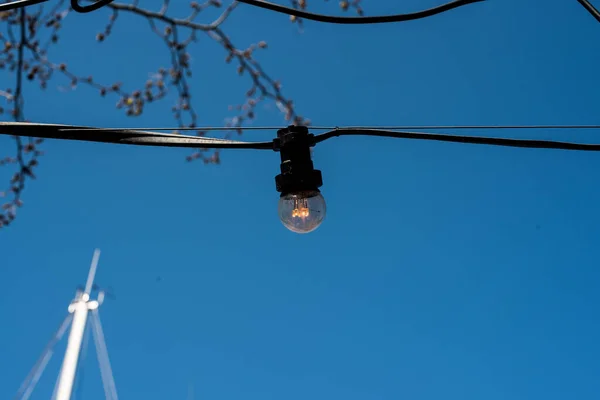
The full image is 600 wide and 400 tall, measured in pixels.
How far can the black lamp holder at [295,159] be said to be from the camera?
7.19 ft

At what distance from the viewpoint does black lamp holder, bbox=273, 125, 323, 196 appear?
2.19 metres

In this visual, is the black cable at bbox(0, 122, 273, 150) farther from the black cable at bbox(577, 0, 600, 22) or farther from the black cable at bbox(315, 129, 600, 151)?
the black cable at bbox(577, 0, 600, 22)

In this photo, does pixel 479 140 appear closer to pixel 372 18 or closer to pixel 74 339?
pixel 372 18

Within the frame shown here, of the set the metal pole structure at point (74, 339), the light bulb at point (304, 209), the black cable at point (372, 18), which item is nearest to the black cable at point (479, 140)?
the light bulb at point (304, 209)

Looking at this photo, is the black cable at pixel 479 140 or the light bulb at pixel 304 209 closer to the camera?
the black cable at pixel 479 140

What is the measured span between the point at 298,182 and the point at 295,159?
10 centimetres

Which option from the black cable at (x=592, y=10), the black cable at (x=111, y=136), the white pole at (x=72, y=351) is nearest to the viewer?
the black cable at (x=111, y=136)

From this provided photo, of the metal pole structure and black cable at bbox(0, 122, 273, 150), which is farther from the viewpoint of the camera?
the metal pole structure

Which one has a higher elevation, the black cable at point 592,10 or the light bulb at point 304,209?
the black cable at point 592,10

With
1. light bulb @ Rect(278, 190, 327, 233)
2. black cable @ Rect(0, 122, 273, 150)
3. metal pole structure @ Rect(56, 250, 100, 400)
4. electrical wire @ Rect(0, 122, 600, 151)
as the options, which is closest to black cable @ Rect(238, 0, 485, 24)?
electrical wire @ Rect(0, 122, 600, 151)

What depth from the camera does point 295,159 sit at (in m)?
2.20

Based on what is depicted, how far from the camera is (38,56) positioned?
4961 millimetres

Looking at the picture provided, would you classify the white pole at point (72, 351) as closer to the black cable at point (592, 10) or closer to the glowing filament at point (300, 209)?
the glowing filament at point (300, 209)

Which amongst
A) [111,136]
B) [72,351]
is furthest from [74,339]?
[111,136]
